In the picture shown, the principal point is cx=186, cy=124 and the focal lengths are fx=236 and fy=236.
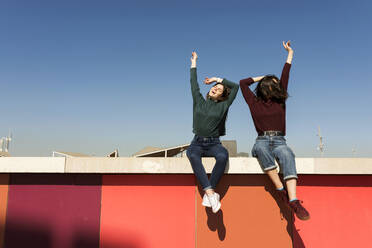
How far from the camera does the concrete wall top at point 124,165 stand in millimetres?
2502

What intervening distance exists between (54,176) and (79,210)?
0.48 metres

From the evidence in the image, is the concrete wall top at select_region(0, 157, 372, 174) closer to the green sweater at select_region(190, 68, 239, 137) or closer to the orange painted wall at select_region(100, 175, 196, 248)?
the orange painted wall at select_region(100, 175, 196, 248)

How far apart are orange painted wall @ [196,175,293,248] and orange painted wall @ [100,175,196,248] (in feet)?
0.54

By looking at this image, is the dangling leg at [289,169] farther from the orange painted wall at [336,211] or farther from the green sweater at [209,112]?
the green sweater at [209,112]

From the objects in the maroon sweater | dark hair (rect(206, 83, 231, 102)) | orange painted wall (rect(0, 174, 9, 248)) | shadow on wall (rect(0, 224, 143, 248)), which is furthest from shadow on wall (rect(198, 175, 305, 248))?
orange painted wall (rect(0, 174, 9, 248))

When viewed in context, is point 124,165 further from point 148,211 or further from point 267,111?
point 267,111

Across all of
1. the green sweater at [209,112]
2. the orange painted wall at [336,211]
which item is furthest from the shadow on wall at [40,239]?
the orange painted wall at [336,211]

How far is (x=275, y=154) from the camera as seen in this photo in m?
2.44

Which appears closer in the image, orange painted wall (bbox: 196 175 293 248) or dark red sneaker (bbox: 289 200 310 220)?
dark red sneaker (bbox: 289 200 310 220)

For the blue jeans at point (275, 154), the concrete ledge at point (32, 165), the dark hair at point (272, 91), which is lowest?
the concrete ledge at point (32, 165)

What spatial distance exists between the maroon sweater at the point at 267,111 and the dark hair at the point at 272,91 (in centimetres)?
5

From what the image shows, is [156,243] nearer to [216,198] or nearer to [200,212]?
[200,212]

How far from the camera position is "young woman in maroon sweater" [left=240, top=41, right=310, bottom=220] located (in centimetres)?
231

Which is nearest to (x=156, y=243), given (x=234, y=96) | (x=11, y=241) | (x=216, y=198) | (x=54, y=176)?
(x=216, y=198)
